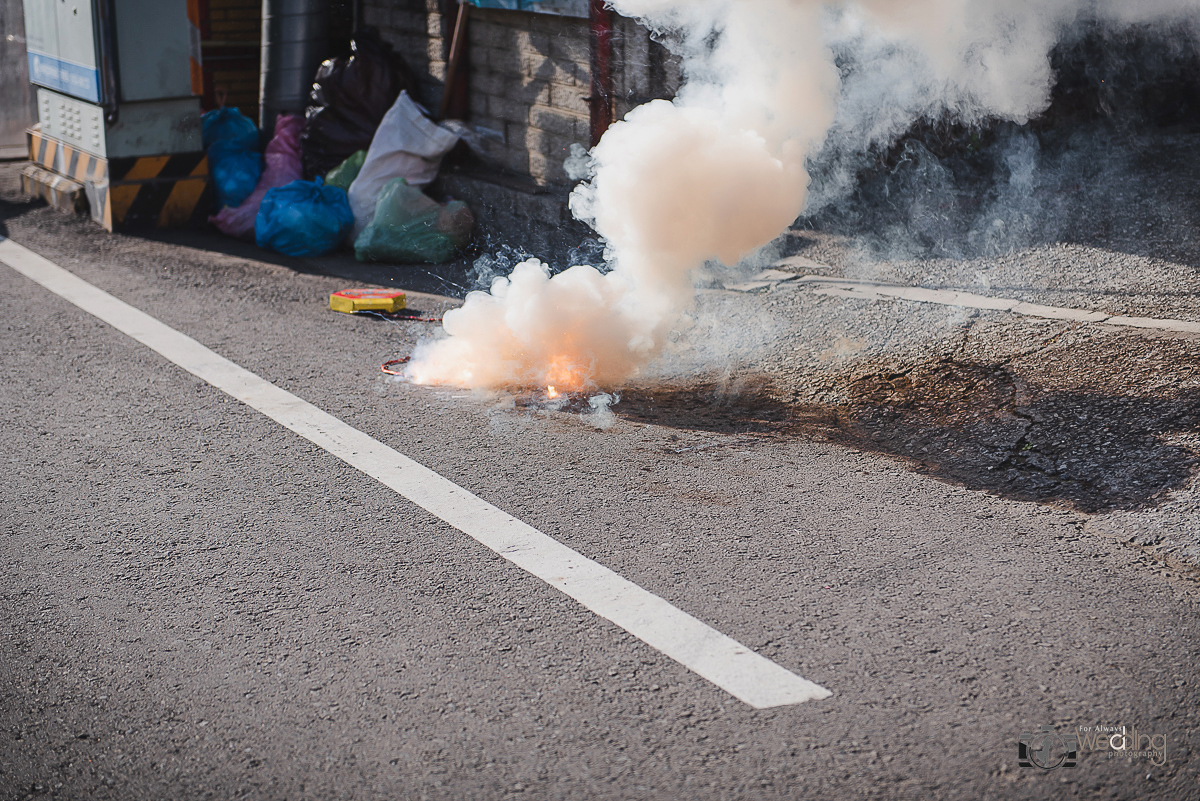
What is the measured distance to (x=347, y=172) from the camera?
838 cm

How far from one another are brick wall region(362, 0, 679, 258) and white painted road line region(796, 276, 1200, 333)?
185 cm

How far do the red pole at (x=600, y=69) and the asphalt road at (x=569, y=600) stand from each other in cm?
311

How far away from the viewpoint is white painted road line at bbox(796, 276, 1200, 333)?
5.05m

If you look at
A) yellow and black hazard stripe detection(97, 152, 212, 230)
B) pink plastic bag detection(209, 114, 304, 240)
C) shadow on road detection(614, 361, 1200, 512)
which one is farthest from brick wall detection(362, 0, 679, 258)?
shadow on road detection(614, 361, 1200, 512)

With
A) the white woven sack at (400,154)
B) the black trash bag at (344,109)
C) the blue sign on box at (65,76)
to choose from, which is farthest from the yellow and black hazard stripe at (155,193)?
the white woven sack at (400,154)

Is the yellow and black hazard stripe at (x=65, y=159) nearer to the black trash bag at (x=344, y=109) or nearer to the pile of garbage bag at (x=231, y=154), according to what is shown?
the pile of garbage bag at (x=231, y=154)

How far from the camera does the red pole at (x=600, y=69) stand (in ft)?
23.7

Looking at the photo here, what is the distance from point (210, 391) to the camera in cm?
489

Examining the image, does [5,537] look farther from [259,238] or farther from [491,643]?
[259,238]

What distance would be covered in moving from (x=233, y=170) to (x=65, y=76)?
5.10 feet

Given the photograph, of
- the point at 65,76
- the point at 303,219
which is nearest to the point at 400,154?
the point at 303,219

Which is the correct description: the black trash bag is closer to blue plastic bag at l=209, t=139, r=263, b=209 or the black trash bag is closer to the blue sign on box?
blue plastic bag at l=209, t=139, r=263, b=209

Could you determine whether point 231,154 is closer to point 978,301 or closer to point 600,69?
point 600,69

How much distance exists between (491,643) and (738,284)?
398 centimetres
